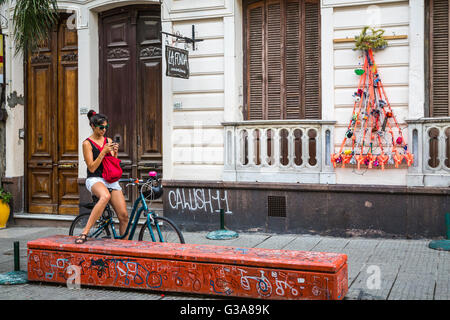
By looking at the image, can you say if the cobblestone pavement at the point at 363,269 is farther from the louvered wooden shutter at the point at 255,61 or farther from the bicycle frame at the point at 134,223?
the louvered wooden shutter at the point at 255,61

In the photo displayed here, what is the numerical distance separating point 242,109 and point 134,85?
2360mm

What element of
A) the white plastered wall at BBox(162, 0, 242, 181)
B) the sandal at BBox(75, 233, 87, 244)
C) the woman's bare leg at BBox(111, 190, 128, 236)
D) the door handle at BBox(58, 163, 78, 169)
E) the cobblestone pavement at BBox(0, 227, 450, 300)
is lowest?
the cobblestone pavement at BBox(0, 227, 450, 300)

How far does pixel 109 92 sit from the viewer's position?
11.4m

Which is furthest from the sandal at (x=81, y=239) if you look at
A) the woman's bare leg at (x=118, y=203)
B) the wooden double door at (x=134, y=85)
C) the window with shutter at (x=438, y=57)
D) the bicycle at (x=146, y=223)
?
the window with shutter at (x=438, y=57)

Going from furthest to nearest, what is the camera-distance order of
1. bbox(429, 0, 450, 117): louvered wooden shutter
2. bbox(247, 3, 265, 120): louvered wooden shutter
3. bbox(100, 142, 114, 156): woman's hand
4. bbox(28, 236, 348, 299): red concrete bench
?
bbox(247, 3, 265, 120): louvered wooden shutter → bbox(429, 0, 450, 117): louvered wooden shutter → bbox(100, 142, 114, 156): woman's hand → bbox(28, 236, 348, 299): red concrete bench

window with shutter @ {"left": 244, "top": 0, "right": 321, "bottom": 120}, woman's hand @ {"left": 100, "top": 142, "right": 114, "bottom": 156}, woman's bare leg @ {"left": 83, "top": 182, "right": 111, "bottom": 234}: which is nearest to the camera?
woman's bare leg @ {"left": 83, "top": 182, "right": 111, "bottom": 234}

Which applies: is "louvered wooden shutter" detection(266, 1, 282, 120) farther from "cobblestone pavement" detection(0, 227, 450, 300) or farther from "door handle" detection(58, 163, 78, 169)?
"door handle" detection(58, 163, 78, 169)

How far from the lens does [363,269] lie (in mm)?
7117

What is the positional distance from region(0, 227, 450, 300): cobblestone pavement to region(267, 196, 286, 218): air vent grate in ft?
1.28

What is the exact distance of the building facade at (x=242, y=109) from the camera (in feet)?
29.8

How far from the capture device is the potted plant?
11.6 meters

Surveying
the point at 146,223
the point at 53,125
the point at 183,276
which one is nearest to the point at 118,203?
the point at 146,223

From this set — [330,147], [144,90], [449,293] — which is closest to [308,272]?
[449,293]

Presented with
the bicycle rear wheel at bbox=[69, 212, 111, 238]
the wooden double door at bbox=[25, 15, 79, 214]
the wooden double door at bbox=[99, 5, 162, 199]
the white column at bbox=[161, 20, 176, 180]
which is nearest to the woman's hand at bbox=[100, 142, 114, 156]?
the bicycle rear wheel at bbox=[69, 212, 111, 238]
